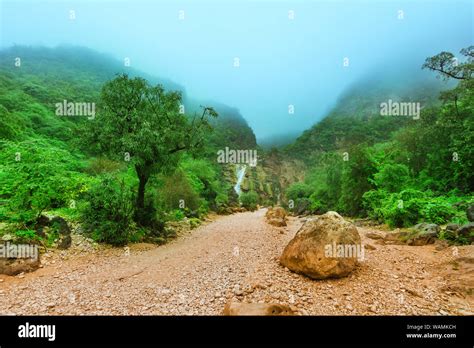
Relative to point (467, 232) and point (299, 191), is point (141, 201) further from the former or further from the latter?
point (299, 191)

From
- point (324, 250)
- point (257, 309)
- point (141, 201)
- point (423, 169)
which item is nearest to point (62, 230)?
point (141, 201)

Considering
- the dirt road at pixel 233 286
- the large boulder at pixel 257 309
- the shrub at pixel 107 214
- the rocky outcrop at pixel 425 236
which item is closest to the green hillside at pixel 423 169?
the rocky outcrop at pixel 425 236

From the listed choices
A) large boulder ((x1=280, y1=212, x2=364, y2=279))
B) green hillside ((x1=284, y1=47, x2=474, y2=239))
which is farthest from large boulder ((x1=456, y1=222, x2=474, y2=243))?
large boulder ((x1=280, y1=212, x2=364, y2=279))

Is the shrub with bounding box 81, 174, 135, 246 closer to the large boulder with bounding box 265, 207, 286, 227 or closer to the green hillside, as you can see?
the large boulder with bounding box 265, 207, 286, 227

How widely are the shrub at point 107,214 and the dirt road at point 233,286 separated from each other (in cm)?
136

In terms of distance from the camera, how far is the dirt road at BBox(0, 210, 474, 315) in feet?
15.6

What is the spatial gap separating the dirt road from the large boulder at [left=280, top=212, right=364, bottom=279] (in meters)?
0.22

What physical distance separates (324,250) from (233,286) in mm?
2187

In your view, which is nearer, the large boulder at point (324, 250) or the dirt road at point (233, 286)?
the dirt road at point (233, 286)

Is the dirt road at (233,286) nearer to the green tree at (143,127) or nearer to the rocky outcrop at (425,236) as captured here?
the rocky outcrop at (425,236)

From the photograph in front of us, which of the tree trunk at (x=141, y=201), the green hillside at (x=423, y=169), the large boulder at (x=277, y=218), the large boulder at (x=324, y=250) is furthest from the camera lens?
the large boulder at (x=277, y=218)

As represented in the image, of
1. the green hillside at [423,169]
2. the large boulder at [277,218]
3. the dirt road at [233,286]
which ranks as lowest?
the large boulder at [277,218]

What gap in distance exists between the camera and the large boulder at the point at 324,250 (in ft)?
18.5

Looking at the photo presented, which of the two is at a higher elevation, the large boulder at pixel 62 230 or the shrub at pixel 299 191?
the large boulder at pixel 62 230
